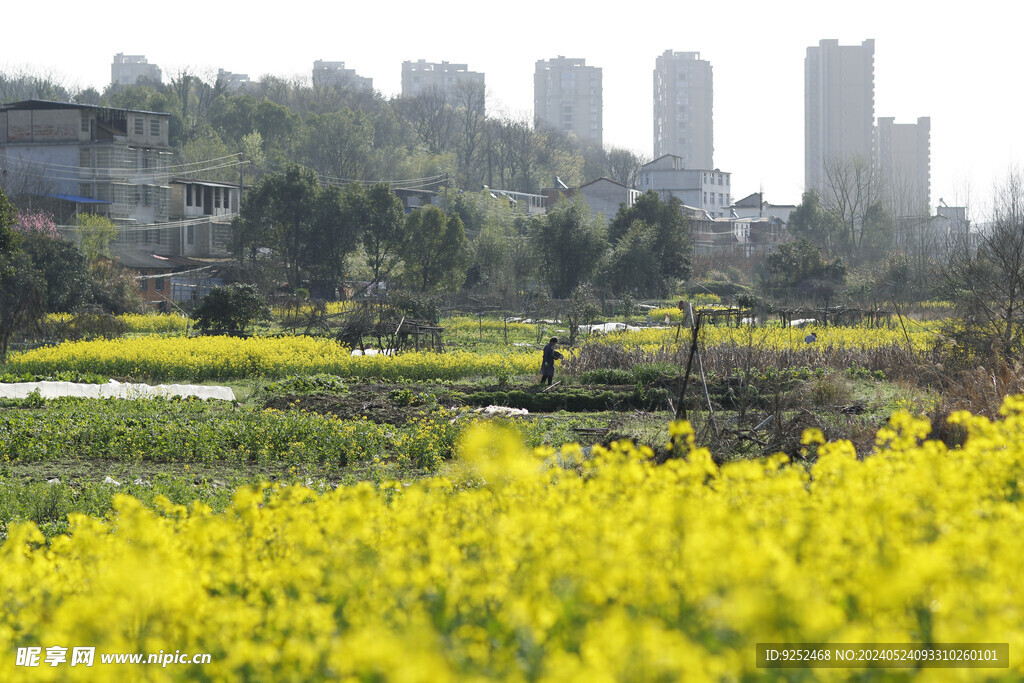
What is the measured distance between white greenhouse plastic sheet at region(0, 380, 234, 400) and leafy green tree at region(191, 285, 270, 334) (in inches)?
402

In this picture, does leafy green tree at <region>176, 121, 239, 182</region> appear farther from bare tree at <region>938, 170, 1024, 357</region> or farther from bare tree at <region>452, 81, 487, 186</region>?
bare tree at <region>938, 170, 1024, 357</region>

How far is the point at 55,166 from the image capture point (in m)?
50.9

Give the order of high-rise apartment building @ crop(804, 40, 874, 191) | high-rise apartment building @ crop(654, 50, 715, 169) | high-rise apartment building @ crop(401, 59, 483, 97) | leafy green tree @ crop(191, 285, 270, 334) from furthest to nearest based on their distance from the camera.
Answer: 1. high-rise apartment building @ crop(401, 59, 483, 97)
2. high-rise apartment building @ crop(654, 50, 715, 169)
3. high-rise apartment building @ crop(804, 40, 874, 191)
4. leafy green tree @ crop(191, 285, 270, 334)

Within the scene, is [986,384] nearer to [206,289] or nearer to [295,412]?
[295,412]

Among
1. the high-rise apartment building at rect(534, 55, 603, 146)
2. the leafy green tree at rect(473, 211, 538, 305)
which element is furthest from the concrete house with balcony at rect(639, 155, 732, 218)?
the high-rise apartment building at rect(534, 55, 603, 146)

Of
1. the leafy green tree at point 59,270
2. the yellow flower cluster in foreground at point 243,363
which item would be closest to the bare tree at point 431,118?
the leafy green tree at point 59,270

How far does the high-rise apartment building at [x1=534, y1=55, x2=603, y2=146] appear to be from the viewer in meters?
179

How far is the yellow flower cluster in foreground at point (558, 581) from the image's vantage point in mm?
2627

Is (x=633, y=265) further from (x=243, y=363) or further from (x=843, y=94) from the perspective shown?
(x=843, y=94)

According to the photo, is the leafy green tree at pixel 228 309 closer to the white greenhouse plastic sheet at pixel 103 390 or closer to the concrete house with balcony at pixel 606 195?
the white greenhouse plastic sheet at pixel 103 390

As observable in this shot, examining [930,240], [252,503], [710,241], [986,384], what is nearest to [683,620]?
[252,503]

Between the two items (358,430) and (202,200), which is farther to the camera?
(202,200)

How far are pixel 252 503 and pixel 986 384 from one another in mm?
9379

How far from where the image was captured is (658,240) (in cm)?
5072
